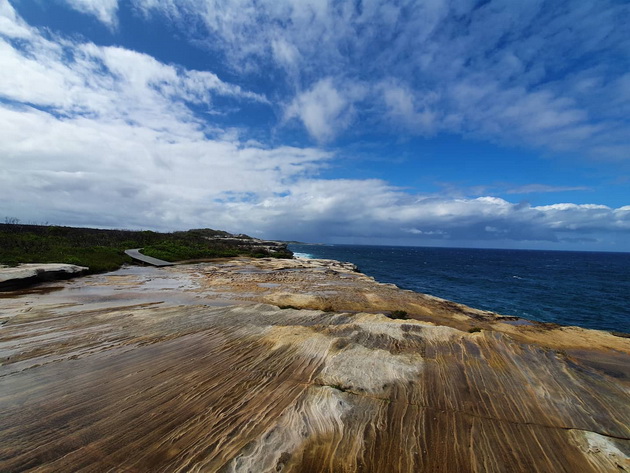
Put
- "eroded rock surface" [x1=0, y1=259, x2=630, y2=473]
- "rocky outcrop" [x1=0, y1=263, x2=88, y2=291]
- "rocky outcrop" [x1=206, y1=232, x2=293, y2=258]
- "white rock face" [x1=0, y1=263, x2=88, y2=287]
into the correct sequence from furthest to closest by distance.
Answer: "rocky outcrop" [x1=206, y1=232, x2=293, y2=258] → "white rock face" [x1=0, y1=263, x2=88, y2=287] → "rocky outcrop" [x1=0, y1=263, x2=88, y2=291] → "eroded rock surface" [x1=0, y1=259, x2=630, y2=473]

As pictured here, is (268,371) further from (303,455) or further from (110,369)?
(110,369)

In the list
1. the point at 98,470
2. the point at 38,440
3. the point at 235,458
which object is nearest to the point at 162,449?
the point at 98,470

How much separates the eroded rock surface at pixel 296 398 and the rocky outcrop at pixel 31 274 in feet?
26.1

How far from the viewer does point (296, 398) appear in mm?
6426

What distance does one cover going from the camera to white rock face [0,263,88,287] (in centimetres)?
1784

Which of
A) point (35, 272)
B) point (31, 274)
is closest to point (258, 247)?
point (35, 272)

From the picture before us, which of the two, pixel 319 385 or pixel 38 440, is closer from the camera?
pixel 38 440

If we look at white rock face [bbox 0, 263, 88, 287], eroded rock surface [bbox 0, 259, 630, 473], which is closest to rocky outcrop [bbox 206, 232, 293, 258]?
white rock face [bbox 0, 263, 88, 287]

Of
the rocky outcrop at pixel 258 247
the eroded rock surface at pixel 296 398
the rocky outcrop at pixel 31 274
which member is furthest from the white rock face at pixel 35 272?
the rocky outcrop at pixel 258 247

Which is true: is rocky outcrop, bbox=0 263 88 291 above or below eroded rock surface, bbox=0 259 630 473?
above

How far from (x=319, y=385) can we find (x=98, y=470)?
4383 millimetres

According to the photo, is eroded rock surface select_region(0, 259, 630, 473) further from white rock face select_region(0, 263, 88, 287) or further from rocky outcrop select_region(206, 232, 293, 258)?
rocky outcrop select_region(206, 232, 293, 258)

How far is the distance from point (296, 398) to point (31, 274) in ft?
76.7

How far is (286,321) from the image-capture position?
12633 millimetres
